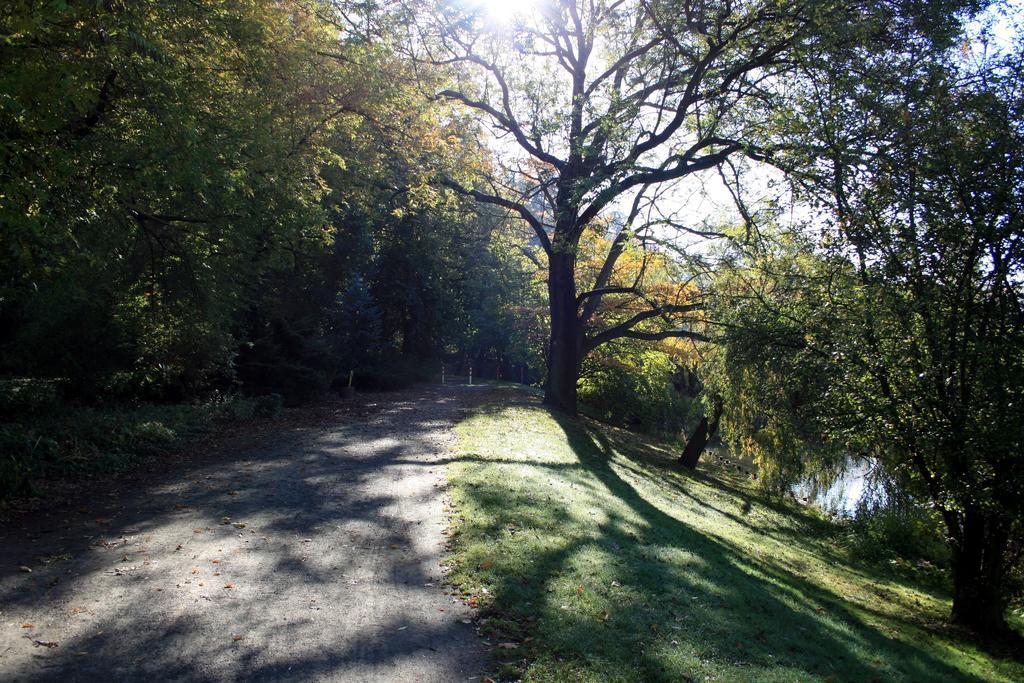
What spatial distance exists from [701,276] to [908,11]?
23.2 ft

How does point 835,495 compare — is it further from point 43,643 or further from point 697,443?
point 43,643

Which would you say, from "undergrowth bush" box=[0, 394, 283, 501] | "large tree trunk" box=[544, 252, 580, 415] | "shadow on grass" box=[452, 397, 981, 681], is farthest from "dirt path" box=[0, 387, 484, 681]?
"large tree trunk" box=[544, 252, 580, 415]

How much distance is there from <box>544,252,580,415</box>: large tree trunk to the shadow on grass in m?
11.4

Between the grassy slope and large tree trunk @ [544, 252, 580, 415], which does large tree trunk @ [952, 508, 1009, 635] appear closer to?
the grassy slope

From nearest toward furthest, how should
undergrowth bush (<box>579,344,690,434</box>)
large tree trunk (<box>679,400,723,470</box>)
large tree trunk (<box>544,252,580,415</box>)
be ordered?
large tree trunk (<box>679,400,723,470</box>)
large tree trunk (<box>544,252,580,415</box>)
undergrowth bush (<box>579,344,690,434</box>)

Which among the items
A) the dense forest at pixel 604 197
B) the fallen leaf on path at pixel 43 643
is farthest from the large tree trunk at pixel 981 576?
the fallen leaf on path at pixel 43 643

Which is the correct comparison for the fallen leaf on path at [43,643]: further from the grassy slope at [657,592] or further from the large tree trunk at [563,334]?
the large tree trunk at [563,334]

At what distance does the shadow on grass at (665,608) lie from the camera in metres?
5.88

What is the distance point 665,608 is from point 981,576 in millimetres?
6203

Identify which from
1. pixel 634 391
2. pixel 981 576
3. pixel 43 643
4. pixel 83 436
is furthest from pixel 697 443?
pixel 43 643

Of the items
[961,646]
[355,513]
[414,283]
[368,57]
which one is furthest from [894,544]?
[414,283]

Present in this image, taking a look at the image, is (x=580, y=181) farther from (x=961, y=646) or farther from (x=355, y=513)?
(x=961, y=646)

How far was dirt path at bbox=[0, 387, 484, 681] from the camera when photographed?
5203 mm

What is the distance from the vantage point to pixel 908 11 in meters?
12.3
